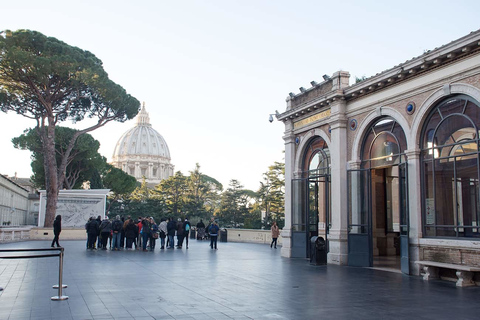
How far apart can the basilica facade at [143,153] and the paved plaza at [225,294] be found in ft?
434

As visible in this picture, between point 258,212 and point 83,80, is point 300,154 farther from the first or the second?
point 258,212

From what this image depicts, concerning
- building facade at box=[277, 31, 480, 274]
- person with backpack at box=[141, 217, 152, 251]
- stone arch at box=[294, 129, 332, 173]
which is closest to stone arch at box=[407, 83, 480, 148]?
building facade at box=[277, 31, 480, 274]

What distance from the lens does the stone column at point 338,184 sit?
16.8 m

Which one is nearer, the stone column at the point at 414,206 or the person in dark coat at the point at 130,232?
the stone column at the point at 414,206

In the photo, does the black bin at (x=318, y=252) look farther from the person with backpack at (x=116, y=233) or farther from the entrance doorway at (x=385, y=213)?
the person with backpack at (x=116, y=233)

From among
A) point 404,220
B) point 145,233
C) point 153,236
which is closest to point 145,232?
point 145,233

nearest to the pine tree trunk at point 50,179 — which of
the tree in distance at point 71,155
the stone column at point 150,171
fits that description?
the tree in distance at point 71,155

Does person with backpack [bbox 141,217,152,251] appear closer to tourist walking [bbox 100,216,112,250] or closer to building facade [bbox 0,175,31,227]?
tourist walking [bbox 100,216,112,250]

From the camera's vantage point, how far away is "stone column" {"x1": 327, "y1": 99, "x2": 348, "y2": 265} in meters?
16.8

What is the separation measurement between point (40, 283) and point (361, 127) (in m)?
11.0

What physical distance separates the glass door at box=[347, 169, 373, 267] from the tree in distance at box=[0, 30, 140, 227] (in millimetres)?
22593

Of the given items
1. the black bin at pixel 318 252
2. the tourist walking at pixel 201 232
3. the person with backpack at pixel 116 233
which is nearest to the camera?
the black bin at pixel 318 252

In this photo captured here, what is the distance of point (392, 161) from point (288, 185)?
6.03 meters

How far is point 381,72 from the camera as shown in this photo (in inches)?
593
